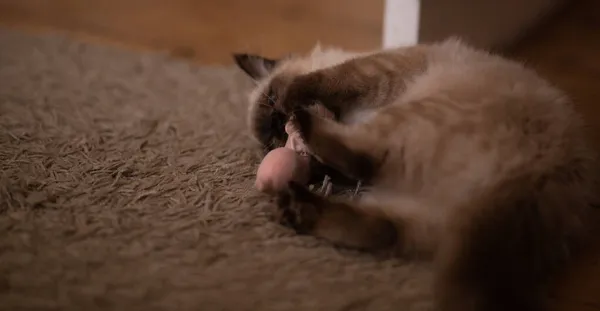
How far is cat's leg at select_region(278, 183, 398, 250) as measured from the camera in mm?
1338

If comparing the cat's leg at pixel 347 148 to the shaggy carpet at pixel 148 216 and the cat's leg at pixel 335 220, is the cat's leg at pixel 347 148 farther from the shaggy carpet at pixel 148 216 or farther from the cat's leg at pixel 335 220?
the shaggy carpet at pixel 148 216

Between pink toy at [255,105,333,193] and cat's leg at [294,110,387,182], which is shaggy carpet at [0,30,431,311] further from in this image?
cat's leg at [294,110,387,182]

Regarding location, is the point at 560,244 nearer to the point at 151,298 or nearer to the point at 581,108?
the point at 151,298

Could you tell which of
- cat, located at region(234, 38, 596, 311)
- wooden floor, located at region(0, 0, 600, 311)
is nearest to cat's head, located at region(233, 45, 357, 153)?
cat, located at region(234, 38, 596, 311)

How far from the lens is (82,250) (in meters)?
1.34

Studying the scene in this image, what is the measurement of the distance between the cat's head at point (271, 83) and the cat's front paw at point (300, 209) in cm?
38

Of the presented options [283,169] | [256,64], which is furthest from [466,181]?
[256,64]

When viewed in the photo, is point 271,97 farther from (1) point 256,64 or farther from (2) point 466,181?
(2) point 466,181

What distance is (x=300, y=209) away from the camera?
1.40 meters

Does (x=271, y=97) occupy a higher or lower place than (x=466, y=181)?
higher

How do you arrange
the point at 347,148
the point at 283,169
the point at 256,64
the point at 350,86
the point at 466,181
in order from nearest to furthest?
1. the point at 466,181
2. the point at 347,148
3. the point at 283,169
4. the point at 350,86
5. the point at 256,64

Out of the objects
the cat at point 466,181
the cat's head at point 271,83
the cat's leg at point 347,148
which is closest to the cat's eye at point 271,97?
the cat's head at point 271,83

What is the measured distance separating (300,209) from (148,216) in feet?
1.18

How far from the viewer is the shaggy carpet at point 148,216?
123 centimetres
